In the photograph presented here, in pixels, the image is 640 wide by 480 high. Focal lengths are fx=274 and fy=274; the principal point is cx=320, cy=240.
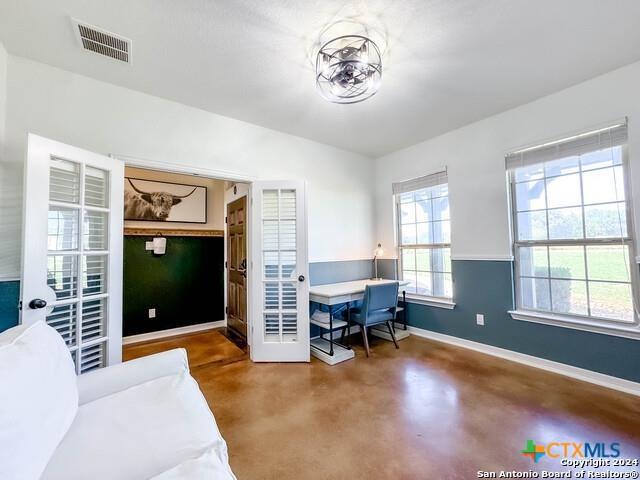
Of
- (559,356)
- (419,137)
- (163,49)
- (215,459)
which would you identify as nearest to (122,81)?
(163,49)

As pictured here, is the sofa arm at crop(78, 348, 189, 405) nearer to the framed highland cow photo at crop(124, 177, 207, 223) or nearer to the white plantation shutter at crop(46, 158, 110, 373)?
the white plantation shutter at crop(46, 158, 110, 373)

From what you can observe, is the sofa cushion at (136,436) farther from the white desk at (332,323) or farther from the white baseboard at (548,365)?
the white baseboard at (548,365)

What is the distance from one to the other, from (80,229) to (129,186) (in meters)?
2.08

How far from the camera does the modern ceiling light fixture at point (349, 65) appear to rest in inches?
72.6

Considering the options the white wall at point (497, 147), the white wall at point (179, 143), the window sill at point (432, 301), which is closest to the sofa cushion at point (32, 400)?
the white wall at point (179, 143)

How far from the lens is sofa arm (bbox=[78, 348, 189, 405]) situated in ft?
4.43

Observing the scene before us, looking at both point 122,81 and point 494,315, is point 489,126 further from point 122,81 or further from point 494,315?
point 122,81

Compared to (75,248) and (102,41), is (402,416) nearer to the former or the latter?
(75,248)

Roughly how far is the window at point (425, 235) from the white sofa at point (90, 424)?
3.12 meters

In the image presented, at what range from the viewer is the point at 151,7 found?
1630 millimetres

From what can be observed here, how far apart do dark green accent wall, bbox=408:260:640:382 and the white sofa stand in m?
3.01

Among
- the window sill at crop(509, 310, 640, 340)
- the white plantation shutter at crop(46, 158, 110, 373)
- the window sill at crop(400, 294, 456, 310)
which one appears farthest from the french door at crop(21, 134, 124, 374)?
the window sill at crop(509, 310, 640, 340)

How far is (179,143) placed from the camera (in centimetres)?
264

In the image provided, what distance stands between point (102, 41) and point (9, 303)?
190 cm
